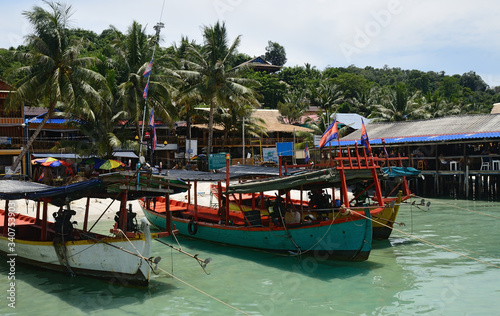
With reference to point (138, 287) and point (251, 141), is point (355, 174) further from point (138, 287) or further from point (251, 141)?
point (251, 141)

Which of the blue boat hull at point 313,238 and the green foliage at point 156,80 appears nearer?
the blue boat hull at point 313,238

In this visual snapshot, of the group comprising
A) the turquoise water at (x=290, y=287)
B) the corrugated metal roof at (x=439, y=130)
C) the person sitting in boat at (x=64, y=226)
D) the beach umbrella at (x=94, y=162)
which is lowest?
the turquoise water at (x=290, y=287)

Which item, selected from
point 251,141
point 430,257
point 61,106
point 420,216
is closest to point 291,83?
point 251,141

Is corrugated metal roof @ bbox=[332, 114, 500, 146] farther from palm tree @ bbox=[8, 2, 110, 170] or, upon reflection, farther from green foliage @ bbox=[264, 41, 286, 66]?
green foliage @ bbox=[264, 41, 286, 66]

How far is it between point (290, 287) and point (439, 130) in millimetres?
21090

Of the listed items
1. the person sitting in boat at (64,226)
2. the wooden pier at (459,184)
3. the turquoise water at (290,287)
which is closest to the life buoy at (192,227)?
the turquoise water at (290,287)

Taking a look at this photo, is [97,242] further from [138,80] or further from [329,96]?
[329,96]

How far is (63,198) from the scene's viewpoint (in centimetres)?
1223

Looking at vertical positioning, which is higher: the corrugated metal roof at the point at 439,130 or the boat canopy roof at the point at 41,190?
the corrugated metal roof at the point at 439,130

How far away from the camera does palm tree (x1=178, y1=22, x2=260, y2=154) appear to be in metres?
31.2

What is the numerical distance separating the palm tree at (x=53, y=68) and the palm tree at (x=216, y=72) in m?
8.27

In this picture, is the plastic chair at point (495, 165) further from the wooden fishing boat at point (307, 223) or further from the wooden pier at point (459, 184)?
the wooden fishing boat at point (307, 223)

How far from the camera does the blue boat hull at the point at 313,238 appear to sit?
12.4 meters

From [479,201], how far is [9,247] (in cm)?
2463
